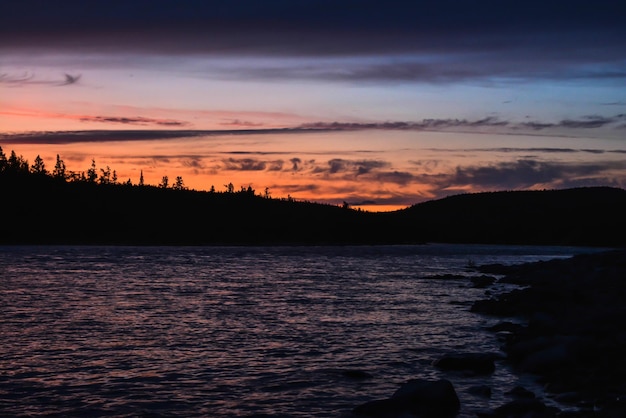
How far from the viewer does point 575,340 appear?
88.1ft

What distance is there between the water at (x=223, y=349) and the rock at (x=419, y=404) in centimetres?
60

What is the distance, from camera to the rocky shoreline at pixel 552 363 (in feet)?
65.2

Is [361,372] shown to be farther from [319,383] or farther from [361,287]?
[361,287]

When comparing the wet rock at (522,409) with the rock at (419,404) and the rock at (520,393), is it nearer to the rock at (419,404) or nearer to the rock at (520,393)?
the rock at (419,404)

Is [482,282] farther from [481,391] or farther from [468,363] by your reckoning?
[481,391]

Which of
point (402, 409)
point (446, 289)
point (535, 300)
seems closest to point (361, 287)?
point (446, 289)

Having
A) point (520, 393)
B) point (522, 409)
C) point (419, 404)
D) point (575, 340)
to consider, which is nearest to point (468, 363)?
point (575, 340)

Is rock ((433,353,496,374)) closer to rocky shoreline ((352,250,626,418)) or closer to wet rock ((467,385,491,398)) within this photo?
rocky shoreline ((352,250,626,418))

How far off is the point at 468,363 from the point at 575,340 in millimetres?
4076

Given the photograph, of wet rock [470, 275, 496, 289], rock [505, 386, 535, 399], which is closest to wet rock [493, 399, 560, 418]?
rock [505, 386, 535, 399]

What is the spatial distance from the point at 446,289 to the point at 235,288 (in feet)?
58.2

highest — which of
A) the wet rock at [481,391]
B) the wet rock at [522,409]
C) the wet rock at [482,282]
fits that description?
the wet rock at [522,409]

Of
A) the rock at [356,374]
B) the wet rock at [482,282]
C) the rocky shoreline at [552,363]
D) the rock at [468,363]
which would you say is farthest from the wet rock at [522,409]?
the wet rock at [482,282]

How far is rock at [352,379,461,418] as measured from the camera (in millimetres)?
19781
